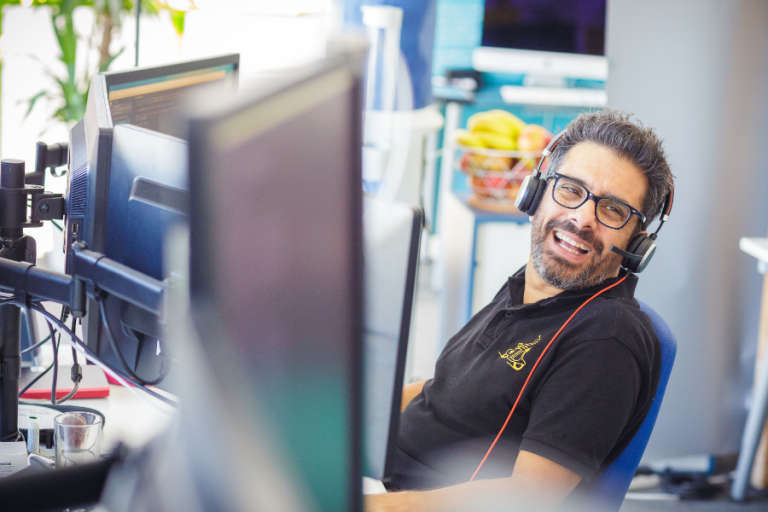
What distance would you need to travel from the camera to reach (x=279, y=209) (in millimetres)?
429

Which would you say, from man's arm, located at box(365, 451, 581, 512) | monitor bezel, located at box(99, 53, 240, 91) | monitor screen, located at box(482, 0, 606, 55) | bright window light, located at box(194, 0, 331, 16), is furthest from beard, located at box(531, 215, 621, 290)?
monitor screen, located at box(482, 0, 606, 55)

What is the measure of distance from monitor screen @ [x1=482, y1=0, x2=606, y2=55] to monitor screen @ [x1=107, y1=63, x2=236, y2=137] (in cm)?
250

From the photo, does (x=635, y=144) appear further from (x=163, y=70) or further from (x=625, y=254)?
(x=163, y=70)

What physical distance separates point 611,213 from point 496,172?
3.69 ft

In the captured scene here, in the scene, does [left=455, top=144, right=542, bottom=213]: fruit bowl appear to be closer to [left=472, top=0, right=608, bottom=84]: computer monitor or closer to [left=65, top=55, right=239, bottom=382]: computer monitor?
[left=472, top=0, right=608, bottom=84]: computer monitor

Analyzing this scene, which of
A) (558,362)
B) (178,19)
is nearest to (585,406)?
(558,362)

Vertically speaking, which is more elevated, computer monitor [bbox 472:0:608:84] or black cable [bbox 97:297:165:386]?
computer monitor [bbox 472:0:608:84]

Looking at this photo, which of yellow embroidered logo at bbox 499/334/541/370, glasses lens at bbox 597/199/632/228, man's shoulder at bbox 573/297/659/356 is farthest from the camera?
glasses lens at bbox 597/199/632/228

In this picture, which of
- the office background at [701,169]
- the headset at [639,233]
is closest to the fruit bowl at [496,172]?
the office background at [701,169]

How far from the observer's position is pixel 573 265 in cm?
136

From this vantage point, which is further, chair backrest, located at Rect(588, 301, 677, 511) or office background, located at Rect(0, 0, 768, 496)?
office background, located at Rect(0, 0, 768, 496)

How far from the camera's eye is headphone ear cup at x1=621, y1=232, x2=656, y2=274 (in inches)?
52.4

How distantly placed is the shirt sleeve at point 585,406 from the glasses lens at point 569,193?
0.34 meters

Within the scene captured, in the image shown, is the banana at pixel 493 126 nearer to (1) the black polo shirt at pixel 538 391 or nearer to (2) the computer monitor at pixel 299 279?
(1) the black polo shirt at pixel 538 391
